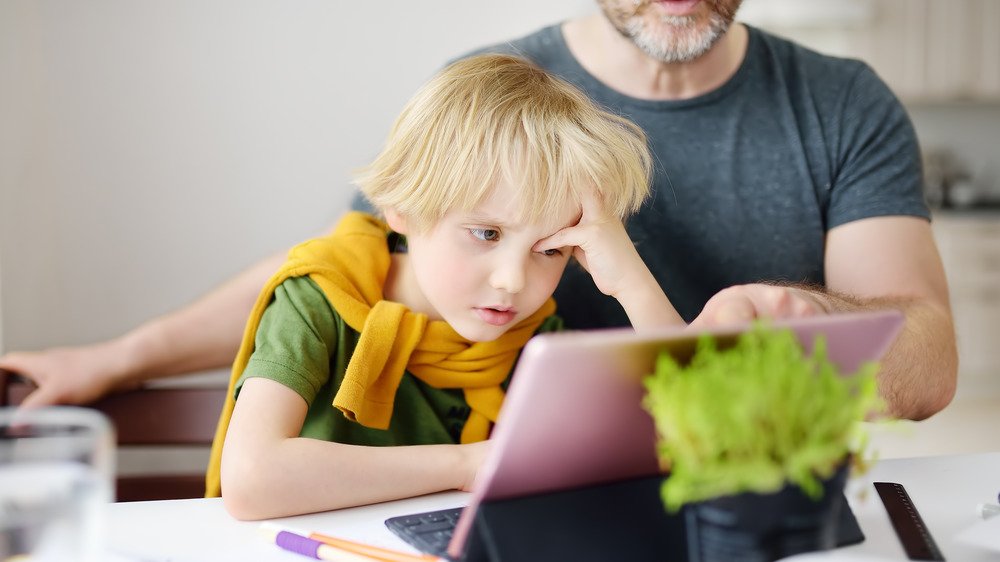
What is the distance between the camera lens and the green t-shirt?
1030 millimetres

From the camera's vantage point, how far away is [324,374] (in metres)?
1.10

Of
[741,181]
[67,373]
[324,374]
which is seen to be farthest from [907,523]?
[67,373]

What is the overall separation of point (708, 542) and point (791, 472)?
0.09 meters

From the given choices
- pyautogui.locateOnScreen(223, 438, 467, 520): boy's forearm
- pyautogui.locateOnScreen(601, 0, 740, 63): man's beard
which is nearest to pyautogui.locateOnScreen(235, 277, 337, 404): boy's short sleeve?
pyautogui.locateOnScreen(223, 438, 467, 520): boy's forearm

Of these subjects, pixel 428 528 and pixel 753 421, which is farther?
pixel 428 528

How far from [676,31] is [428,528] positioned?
0.93 meters

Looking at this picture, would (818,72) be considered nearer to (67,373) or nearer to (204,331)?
(204,331)

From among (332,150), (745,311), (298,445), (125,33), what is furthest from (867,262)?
(125,33)

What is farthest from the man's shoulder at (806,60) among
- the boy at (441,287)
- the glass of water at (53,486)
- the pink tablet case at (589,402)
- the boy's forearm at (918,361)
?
the glass of water at (53,486)

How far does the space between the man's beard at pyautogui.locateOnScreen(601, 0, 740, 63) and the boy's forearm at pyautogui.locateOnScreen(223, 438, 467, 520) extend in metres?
0.79

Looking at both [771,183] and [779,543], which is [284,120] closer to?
[771,183]

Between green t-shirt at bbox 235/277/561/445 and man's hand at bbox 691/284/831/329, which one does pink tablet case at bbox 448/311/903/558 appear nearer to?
man's hand at bbox 691/284/831/329

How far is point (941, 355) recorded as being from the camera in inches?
52.5

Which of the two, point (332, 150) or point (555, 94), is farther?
point (332, 150)
